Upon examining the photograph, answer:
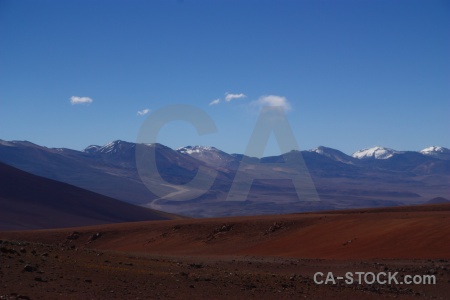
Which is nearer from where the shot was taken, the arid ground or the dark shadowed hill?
the arid ground

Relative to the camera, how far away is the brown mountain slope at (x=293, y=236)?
1128 inches

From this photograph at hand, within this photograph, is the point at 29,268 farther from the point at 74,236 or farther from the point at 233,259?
the point at 74,236

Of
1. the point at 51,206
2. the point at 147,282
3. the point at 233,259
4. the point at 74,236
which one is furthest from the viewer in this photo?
the point at 51,206

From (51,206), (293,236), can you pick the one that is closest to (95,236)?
(293,236)

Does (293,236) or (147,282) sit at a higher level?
(293,236)

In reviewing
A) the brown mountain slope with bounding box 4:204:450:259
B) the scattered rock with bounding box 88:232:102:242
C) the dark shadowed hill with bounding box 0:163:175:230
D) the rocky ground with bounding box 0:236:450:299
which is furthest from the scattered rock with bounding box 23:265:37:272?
the dark shadowed hill with bounding box 0:163:175:230

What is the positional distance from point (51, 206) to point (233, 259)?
65083mm

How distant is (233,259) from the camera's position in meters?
27.6

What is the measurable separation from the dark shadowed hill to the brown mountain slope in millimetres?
28617

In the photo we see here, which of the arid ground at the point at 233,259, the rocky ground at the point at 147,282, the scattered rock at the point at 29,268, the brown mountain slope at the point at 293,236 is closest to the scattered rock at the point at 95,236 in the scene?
the arid ground at the point at 233,259

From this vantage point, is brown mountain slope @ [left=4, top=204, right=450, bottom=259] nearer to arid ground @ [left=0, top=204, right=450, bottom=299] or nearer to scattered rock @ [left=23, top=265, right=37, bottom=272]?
arid ground @ [left=0, top=204, right=450, bottom=299]

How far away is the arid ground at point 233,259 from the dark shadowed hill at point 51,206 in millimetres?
31790

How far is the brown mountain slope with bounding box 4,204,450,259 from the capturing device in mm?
28656

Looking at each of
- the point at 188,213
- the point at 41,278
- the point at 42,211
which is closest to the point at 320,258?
the point at 41,278
